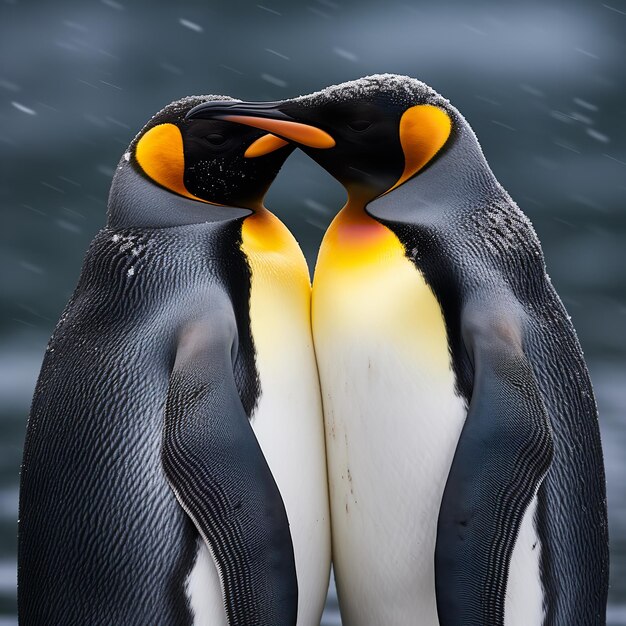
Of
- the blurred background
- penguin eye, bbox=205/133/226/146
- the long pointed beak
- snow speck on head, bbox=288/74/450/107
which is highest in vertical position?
snow speck on head, bbox=288/74/450/107

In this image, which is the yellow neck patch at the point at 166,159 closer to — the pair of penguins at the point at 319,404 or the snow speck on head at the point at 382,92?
the pair of penguins at the point at 319,404

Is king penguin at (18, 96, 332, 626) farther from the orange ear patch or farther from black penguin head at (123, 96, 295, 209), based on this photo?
the orange ear patch

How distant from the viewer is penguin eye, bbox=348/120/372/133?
5.72 feet

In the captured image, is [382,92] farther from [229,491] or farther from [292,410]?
[229,491]

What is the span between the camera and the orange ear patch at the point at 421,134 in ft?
5.70

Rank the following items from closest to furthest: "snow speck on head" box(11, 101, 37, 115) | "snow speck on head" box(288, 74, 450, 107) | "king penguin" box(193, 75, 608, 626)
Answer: "king penguin" box(193, 75, 608, 626) < "snow speck on head" box(288, 74, 450, 107) < "snow speck on head" box(11, 101, 37, 115)

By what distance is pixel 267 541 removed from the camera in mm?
1520

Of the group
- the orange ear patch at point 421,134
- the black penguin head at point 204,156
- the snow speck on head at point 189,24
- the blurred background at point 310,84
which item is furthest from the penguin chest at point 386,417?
the snow speck on head at point 189,24

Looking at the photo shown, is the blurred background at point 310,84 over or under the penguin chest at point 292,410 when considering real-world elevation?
under

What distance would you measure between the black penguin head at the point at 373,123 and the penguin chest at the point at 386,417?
0.09m

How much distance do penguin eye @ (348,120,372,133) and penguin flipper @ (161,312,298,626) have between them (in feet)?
1.31

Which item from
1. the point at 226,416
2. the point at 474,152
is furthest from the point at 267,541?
the point at 474,152

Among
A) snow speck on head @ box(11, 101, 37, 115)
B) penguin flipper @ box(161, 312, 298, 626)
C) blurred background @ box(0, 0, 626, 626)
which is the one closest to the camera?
penguin flipper @ box(161, 312, 298, 626)

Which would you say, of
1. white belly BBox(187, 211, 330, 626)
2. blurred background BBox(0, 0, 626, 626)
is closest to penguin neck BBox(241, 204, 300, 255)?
white belly BBox(187, 211, 330, 626)
